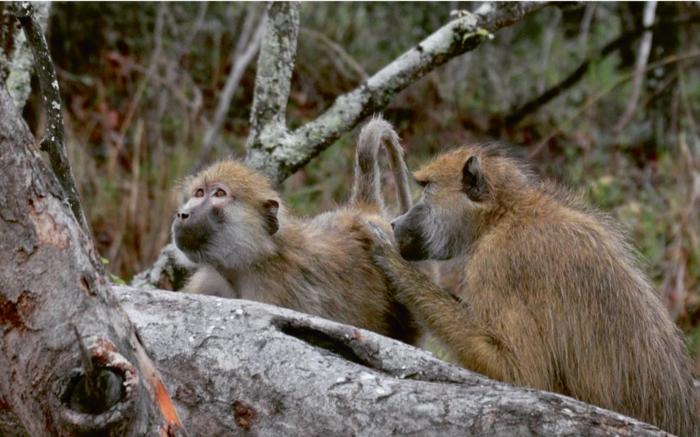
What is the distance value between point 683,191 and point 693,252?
70 cm

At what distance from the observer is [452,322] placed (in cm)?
443

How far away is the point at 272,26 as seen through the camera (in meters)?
6.12

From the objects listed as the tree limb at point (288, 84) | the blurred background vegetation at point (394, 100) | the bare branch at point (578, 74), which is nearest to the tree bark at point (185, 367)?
the tree limb at point (288, 84)

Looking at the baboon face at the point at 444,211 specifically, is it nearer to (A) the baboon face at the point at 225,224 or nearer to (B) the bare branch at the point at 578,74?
(A) the baboon face at the point at 225,224

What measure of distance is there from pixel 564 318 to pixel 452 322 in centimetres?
47

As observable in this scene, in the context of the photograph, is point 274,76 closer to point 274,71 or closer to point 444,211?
point 274,71

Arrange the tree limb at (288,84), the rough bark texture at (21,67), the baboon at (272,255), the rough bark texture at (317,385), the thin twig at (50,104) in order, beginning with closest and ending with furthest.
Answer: the rough bark texture at (317,385), the thin twig at (50,104), the baboon at (272,255), the rough bark texture at (21,67), the tree limb at (288,84)

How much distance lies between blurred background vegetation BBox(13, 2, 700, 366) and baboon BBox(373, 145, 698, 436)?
485 cm

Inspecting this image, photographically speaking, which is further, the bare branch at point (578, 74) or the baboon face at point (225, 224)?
the bare branch at point (578, 74)

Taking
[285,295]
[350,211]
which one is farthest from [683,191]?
[285,295]

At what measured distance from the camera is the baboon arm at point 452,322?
14.1 feet

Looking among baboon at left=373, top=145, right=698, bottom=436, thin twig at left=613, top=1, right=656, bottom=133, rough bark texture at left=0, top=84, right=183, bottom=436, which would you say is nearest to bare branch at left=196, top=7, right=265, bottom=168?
thin twig at left=613, top=1, right=656, bottom=133

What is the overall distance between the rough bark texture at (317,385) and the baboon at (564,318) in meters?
0.52

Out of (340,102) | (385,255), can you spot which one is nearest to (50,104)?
(385,255)
